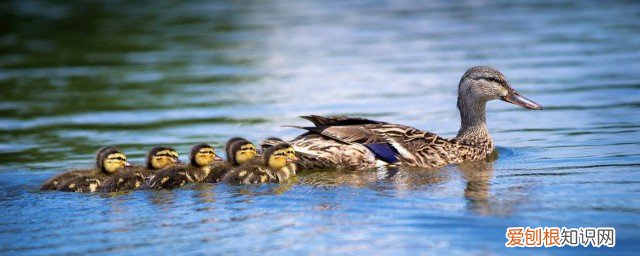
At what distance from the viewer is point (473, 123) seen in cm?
1056

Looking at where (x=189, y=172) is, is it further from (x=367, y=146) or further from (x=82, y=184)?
(x=367, y=146)

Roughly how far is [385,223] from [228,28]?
15.9 meters

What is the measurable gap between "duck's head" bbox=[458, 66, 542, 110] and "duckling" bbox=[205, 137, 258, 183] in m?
2.13

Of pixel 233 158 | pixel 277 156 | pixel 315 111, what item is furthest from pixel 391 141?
pixel 315 111

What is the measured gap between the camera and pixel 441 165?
9.87 metres

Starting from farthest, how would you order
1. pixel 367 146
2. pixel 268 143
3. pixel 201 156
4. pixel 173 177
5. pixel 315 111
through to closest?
1. pixel 315 111
2. pixel 367 146
3. pixel 268 143
4. pixel 201 156
5. pixel 173 177

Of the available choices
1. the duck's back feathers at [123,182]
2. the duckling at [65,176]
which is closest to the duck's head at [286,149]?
the duck's back feathers at [123,182]

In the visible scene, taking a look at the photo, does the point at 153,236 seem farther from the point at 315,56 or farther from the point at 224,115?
the point at 315,56

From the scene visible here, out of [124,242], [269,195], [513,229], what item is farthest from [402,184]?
[124,242]

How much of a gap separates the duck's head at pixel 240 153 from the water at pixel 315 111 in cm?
35

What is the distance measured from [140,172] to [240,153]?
2.40ft

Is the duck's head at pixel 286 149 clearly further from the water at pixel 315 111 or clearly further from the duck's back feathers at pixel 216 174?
the duck's back feathers at pixel 216 174

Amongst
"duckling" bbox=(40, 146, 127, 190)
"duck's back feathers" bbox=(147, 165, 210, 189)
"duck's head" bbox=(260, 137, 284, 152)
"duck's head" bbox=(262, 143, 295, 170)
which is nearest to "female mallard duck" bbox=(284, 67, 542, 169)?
"duck's head" bbox=(260, 137, 284, 152)

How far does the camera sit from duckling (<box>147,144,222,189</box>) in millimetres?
8922
